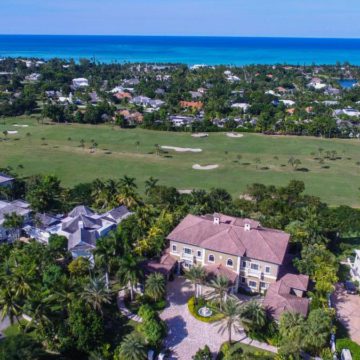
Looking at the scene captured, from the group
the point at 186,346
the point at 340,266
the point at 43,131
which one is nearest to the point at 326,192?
the point at 340,266

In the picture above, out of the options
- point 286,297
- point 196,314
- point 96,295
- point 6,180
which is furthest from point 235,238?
point 6,180

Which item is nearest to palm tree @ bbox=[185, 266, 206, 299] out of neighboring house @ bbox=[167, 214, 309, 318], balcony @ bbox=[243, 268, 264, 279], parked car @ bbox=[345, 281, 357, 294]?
neighboring house @ bbox=[167, 214, 309, 318]

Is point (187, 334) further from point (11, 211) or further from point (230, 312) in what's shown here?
point (11, 211)

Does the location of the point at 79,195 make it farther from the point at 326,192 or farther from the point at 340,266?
the point at 326,192

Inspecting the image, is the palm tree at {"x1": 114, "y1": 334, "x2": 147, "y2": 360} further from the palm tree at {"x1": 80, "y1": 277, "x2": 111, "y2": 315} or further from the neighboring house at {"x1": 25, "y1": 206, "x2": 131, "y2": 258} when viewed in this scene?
the neighboring house at {"x1": 25, "y1": 206, "x2": 131, "y2": 258}

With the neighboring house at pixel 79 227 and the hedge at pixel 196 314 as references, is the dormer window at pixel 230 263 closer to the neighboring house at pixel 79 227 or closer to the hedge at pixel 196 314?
the hedge at pixel 196 314
